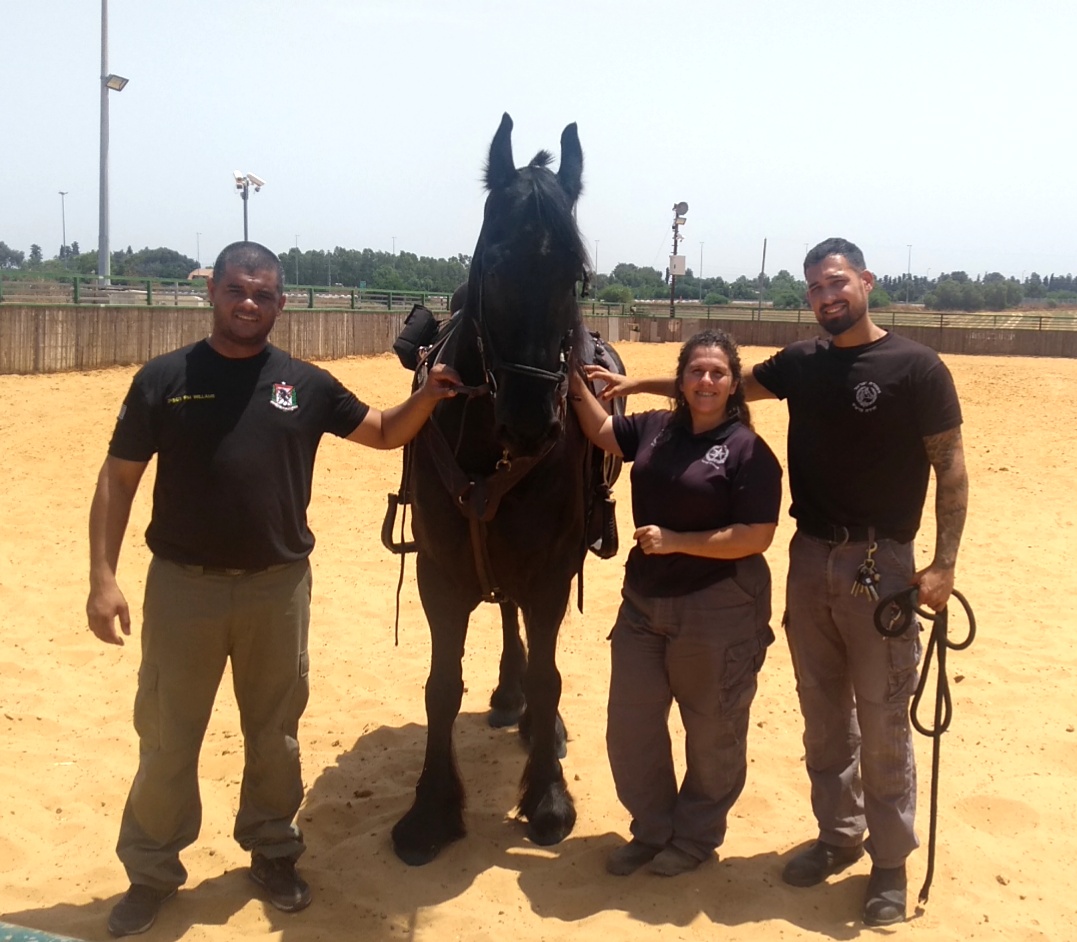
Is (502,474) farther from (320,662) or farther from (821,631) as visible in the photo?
(320,662)

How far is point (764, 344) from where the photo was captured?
33438mm

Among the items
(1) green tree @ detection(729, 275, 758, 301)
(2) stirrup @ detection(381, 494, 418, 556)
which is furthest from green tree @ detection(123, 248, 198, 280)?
(2) stirrup @ detection(381, 494, 418, 556)

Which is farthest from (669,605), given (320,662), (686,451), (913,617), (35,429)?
(35,429)

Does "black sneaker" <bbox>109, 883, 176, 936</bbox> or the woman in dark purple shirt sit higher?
the woman in dark purple shirt

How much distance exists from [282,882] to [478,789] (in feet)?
3.75

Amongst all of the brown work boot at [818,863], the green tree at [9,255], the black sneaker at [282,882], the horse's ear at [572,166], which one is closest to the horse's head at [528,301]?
the horse's ear at [572,166]

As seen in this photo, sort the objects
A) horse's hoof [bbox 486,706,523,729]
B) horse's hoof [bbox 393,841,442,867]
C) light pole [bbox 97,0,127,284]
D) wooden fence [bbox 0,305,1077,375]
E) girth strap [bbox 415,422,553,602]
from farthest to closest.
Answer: light pole [bbox 97,0,127,284], wooden fence [bbox 0,305,1077,375], horse's hoof [bbox 486,706,523,729], horse's hoof [bbox 393,841,442,867], girth strap [bbox 415,422,553,602]

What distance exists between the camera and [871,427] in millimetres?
3275

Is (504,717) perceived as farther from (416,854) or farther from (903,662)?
(903,662)

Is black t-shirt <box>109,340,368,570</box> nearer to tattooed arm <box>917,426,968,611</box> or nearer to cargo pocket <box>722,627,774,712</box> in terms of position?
cargo pocket <box>722,627,774,712</box>

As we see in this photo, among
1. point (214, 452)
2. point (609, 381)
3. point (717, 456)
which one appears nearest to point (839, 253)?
point (717, 456)

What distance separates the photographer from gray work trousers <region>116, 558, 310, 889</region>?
3133 millimetres

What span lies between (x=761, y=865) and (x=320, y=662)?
9.83ft

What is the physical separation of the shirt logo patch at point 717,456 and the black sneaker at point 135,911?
235 centimetres
